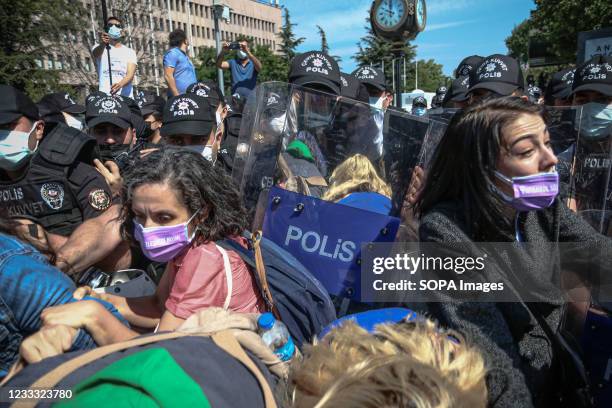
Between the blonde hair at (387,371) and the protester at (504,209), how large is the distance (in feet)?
1.67

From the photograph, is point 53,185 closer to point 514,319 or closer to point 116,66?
point 514,319

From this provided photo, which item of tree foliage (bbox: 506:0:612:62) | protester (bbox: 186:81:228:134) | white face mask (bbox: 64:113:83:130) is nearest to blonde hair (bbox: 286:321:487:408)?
protester (bbox: 186:81:228:134)

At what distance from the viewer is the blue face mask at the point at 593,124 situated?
2275mm

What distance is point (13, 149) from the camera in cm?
310

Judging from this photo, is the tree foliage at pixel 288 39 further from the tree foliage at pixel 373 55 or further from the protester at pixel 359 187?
the protester at pixel 359 187

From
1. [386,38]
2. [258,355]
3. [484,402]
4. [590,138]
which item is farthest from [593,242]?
[386,38]

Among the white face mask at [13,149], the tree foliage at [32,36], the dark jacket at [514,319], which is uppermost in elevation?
the tree foliage at [32,36]

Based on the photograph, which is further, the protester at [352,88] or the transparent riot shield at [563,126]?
the protester at [352,88]

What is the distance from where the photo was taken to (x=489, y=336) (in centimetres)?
163

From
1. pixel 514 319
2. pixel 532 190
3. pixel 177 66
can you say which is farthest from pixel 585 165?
pixel 177 66

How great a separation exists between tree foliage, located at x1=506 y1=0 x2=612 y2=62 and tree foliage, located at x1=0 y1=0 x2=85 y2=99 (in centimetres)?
2590

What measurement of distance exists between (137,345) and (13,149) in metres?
2.58

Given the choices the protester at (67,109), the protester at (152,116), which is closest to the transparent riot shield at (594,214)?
the protester at (152,116)

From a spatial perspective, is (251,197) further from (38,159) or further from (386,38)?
(386,38)
